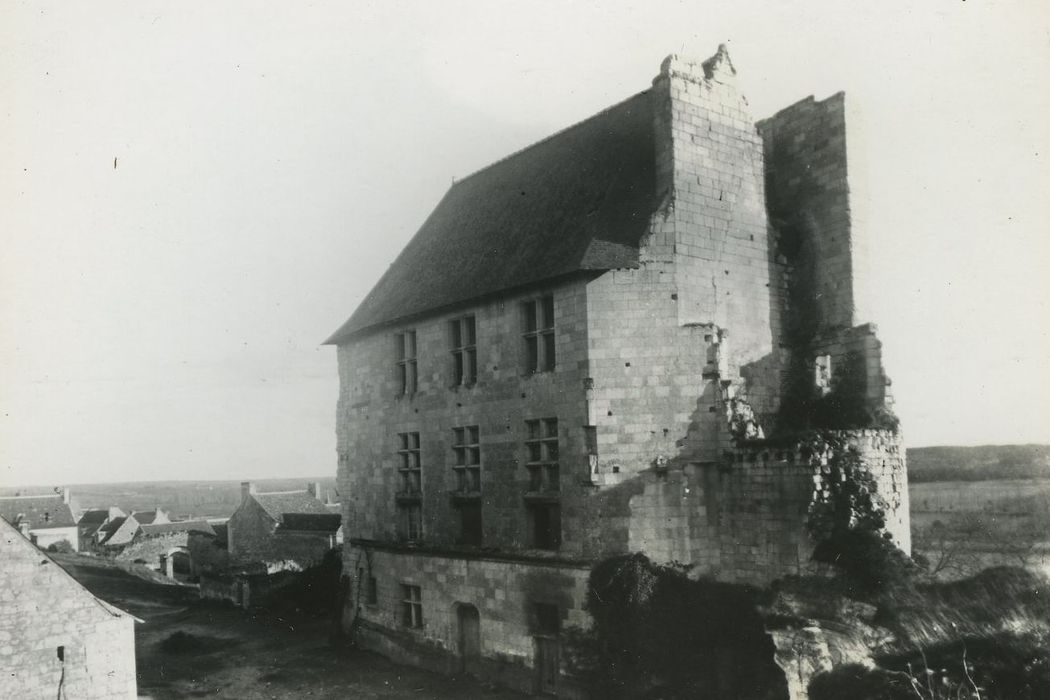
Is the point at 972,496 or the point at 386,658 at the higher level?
the point at 972,496

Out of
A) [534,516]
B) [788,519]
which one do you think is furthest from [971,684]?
[534,516]

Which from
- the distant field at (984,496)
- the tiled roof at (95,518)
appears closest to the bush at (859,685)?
the distant field at (984,496)

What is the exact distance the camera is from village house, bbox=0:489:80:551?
180 ft

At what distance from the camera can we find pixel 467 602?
19891mm

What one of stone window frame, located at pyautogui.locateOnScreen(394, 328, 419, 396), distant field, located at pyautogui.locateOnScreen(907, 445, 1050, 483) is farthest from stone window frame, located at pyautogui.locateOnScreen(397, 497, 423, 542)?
distant field, located at pyautogui.locateOnScreen(907, 445, 1050, 483)

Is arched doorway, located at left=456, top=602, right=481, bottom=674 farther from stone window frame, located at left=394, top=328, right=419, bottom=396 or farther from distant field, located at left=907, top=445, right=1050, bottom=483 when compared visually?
distant field, located at left=907, top=445, right=1050, bottom=483

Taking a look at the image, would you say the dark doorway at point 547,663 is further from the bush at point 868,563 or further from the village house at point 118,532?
the village house at point 118,532

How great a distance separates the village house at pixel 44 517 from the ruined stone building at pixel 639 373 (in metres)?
44.1

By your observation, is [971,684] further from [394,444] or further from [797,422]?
[394,444]

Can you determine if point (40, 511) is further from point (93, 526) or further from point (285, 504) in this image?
point (285, 504)

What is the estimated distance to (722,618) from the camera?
1561cm

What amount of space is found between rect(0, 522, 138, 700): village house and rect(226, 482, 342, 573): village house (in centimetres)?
2249

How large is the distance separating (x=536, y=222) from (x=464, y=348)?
3.80m

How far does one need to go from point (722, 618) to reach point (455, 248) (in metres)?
13.3
